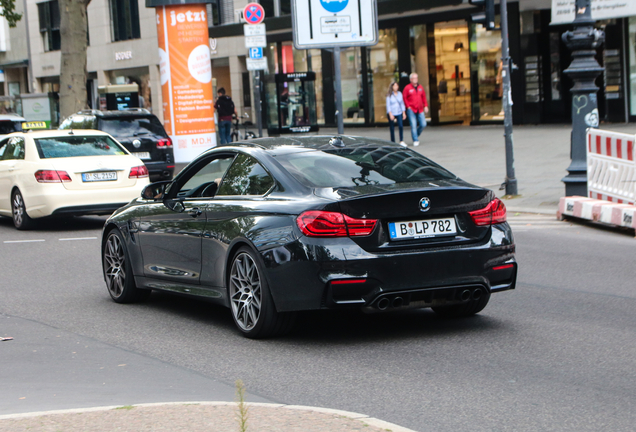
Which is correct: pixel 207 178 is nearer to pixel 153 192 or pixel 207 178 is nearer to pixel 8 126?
pixel 153 192

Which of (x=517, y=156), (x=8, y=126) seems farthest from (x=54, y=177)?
(x=8, y=126)

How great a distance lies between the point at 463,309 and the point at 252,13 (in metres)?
15.4

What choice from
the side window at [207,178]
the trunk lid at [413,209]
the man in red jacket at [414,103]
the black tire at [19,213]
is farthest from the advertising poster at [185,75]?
the trunk lid at [413,209]

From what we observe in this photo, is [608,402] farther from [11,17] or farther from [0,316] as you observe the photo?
[11,17]

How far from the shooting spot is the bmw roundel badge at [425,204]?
243 inches

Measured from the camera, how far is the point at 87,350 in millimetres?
6457

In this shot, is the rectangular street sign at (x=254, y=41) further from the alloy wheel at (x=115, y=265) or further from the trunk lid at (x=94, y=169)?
the alloy wheel at (x=115, y=265)

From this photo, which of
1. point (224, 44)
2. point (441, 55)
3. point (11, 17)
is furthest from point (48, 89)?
point (441, 55)

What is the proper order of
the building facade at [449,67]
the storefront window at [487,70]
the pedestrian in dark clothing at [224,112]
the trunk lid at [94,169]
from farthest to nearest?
the storefront window at [487,70], the pedestrian in dark clothing at [224,112], the building facade at [449,67], the trunk lid at [94,169]

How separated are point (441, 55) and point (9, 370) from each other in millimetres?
27812

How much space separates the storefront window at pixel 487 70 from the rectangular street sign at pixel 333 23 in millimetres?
14869

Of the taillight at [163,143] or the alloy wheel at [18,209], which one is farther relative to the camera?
the taillight at [163,143]

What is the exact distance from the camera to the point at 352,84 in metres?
35.8

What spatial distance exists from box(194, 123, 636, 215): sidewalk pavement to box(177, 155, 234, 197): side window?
733 centimetres
